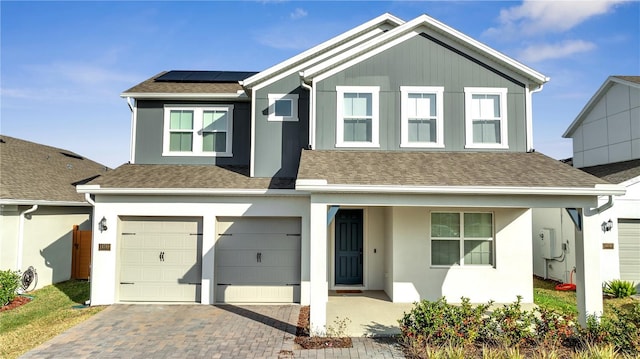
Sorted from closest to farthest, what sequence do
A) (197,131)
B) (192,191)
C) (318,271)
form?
(318,271) → (192,191) → (197,131)

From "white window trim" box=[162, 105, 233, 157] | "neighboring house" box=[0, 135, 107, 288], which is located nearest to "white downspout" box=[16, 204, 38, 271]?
"neighboring house" box=[0, 135, 107, 288]

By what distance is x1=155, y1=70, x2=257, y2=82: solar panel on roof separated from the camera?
11750 millimetres

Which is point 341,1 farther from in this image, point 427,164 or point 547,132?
point 547,132

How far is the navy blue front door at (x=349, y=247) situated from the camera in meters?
10.6

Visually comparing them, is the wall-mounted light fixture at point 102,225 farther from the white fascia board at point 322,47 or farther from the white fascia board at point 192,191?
the white fascia board at point 322,47

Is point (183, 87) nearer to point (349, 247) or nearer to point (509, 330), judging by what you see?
point (349, 247)

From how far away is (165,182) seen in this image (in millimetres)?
9445

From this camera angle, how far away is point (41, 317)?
840cm

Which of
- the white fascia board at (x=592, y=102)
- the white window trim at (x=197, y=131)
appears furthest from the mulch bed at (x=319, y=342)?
the white fascia board at (x=592, y=102)

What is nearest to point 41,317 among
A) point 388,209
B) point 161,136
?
point 161,136

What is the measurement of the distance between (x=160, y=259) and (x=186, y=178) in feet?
7.32

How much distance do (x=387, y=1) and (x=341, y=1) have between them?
1.63 metres

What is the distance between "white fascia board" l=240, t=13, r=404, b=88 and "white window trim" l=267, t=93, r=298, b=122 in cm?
61

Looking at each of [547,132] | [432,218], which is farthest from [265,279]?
[547,132]
